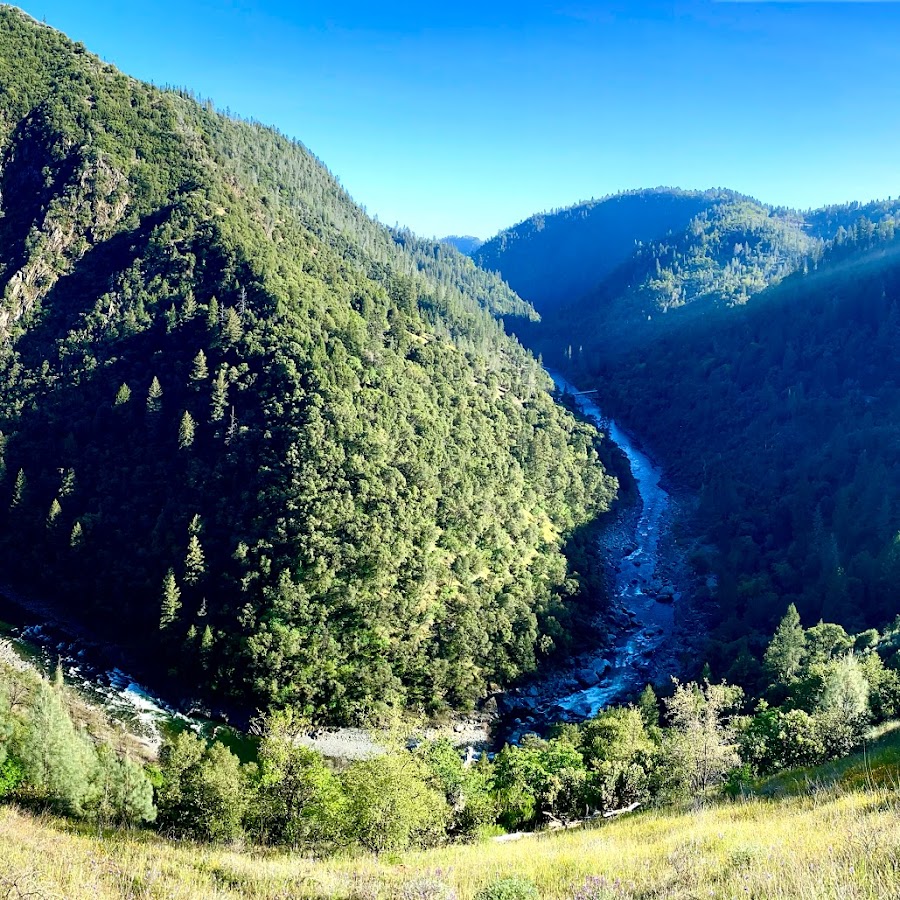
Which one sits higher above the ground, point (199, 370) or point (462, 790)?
point (199, 370)

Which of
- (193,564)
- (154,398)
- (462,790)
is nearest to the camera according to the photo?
(462,790)

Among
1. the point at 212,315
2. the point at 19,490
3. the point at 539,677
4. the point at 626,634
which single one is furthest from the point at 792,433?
the point at 19,490

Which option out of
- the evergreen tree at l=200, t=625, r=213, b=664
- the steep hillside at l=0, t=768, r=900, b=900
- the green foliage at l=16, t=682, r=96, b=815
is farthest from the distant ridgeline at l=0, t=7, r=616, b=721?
the steep hillside at l=0, t=768, r=900, b=900

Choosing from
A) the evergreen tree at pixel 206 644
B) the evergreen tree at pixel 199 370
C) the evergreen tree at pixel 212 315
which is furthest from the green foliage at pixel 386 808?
the evergreen tree at pixel 212 315

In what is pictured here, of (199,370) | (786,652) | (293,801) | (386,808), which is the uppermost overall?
(199,370)

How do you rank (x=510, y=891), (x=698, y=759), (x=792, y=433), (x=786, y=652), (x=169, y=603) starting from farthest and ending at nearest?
(x=792, y=433), (x=169, y=603), (x=786, y=652), (x=698, y=759), (x=510, y=891)

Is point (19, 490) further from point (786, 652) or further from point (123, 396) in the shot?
point (786, 652)

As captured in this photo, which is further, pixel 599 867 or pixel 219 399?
pixel 219 399
